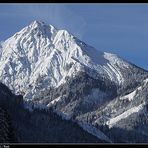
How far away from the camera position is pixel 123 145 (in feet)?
70.0

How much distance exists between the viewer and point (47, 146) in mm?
20984

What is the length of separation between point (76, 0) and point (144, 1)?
2.70 m

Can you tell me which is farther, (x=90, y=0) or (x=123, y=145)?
(x=90, y=0)

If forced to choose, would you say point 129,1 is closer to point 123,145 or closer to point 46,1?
point 46,1

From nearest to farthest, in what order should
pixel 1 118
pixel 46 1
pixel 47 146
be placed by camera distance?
pixel 47 146, pixel 46 1, pixel 1 118

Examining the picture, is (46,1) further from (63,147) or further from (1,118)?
(1,118)

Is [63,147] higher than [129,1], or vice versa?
[129,1]

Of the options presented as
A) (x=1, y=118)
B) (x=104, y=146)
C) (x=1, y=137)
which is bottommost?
(x=104, y=146)

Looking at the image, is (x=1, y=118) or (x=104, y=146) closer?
(x=104, y=146)

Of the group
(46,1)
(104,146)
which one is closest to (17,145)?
(104,146)

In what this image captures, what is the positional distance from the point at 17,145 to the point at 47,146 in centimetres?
124

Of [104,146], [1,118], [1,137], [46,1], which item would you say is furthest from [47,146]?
[1,118]

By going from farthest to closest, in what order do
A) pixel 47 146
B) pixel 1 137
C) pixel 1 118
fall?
pixel 1 118
pixel 1 137
pixel 47 146

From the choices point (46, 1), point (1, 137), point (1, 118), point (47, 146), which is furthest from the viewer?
point (1, 118)
